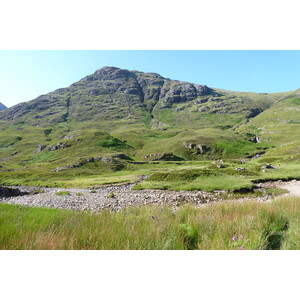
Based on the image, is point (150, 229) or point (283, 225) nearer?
point (150, 229)

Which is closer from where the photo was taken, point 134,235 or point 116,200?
point 134,235

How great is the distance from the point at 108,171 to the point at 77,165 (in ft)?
48.0

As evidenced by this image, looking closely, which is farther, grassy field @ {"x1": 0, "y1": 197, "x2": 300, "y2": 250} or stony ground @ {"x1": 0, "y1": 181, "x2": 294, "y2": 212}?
stony ground @ {"x1": 0, "y1": 181, "x2": 294, "y2": 212}

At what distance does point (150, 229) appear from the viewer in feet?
18.9

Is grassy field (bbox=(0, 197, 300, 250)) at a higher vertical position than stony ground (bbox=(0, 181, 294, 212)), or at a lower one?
higher

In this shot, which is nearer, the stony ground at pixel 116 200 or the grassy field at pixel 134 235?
the grassy field at pixel 134 235

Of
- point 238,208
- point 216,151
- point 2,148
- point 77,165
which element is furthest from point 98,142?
point 238,208

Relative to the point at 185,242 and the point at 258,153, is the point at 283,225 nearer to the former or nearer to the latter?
the point at 185,242

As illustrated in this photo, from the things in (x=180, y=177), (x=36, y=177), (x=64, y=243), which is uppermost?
(x=64, y=243)

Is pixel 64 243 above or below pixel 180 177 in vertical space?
above

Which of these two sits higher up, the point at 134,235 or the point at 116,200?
the point at 134,235

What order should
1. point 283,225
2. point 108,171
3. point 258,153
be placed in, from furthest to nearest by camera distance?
point 258,153 < point 108,171 < point 283,225

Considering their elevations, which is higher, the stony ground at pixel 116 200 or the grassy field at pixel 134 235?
the grassy field at pixel 134 235

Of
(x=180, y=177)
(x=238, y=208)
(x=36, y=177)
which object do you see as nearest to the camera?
(x=238, y=208)
